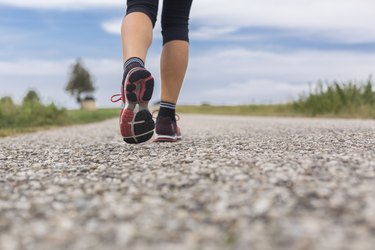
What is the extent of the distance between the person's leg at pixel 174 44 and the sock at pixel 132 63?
0.64m

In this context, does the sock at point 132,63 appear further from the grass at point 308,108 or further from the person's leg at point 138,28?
the grass at point 308,108

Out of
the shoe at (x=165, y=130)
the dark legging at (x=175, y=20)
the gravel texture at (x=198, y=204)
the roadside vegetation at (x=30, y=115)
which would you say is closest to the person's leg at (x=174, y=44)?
the dark legging at (x=175, y=20)

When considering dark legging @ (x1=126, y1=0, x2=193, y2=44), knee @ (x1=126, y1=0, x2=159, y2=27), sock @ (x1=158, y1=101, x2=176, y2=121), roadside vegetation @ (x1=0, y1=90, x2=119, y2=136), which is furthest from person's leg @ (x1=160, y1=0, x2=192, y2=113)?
roadside vegetation @ (x1=0, y1=90, x2=119, y2=136)

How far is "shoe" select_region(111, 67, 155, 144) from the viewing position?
118 inches

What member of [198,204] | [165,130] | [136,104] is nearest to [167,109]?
[165,130]

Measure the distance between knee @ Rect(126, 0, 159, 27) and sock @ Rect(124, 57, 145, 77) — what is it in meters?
0.40

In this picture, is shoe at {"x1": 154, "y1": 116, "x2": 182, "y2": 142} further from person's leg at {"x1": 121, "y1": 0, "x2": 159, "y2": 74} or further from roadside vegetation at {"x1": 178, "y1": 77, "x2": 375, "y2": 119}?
roadside vegetation at {"x1": 178, "y1": 77, "x2": 375, "y2": 119}

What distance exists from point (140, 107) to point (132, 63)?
297mm

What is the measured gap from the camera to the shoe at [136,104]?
299 centimetres

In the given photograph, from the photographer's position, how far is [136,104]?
3.13 meters

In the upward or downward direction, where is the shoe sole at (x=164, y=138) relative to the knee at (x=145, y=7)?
downward

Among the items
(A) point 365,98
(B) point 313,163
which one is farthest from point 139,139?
(A) point 365,98

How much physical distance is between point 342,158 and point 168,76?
5.52ft

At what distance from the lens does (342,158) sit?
2.49m
